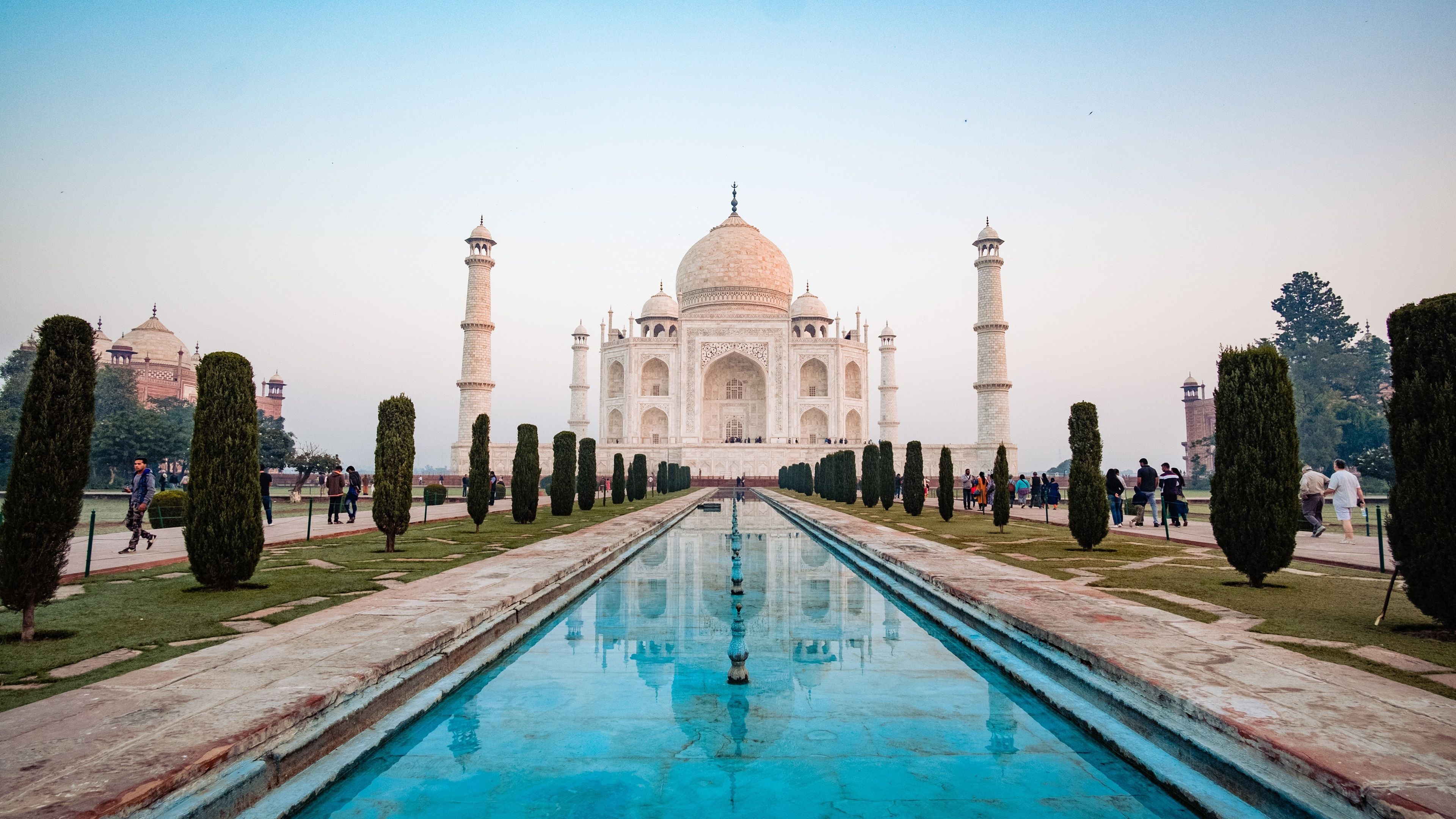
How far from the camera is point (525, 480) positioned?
12.7 meters

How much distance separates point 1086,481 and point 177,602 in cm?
850

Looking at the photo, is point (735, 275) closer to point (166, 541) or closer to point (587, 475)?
point (587, 475)

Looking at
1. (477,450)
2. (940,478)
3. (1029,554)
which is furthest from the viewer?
(940,478)

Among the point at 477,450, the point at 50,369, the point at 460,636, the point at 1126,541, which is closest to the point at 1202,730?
the point at 460,636

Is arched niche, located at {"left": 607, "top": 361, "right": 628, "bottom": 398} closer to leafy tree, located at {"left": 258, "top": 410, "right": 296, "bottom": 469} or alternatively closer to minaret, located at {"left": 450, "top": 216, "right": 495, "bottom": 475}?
minaret, located at {"left": 450, "top": 216, "right": 495, "bottom": 475}

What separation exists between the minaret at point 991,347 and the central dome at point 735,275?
470 inches

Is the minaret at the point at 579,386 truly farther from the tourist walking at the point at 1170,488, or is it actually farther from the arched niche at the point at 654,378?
the tourist walking at the point at 1170,488

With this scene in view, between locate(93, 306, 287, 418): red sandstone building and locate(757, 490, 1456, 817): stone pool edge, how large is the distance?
53.0 m

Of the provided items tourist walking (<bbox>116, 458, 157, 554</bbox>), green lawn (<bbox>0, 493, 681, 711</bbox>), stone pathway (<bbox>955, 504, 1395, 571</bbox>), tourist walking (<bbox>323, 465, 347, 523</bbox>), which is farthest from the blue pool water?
tourist walking (<bbox>323, 465, 347, 523</bbox>)

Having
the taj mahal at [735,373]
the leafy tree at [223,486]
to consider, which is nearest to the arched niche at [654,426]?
the taj mahal at [735,373]

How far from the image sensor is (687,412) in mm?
38375

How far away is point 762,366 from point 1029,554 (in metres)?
30.6

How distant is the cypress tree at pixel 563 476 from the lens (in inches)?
571

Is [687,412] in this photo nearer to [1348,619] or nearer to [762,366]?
[762,366]
